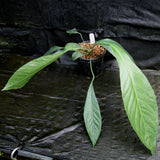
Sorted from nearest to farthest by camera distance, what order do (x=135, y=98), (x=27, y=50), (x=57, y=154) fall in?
(x=135, y=98) → (x=57, y=154) → (x=27, y=50)

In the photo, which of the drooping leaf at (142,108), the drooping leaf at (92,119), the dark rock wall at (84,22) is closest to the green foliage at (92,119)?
the drooping leaf at (92,119)

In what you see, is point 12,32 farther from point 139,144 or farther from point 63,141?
point 139,144

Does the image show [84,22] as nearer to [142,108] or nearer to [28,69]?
[28,69]

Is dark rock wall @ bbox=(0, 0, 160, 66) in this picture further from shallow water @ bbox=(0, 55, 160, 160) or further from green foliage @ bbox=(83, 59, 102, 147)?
green foliage @ bbox=(83, 59, 102, 147)

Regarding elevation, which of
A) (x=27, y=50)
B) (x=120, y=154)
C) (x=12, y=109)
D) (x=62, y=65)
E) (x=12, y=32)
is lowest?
(x=120, y=154)

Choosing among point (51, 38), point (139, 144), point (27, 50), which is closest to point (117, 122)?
point (139, 144)

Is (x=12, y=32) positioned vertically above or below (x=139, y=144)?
above
